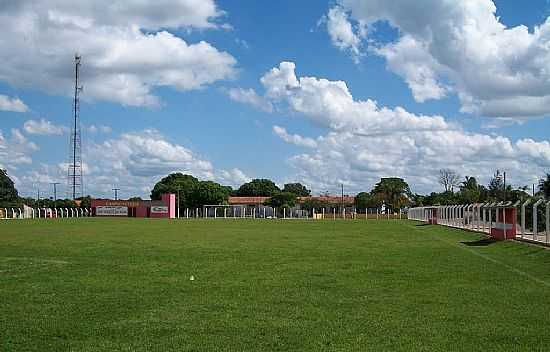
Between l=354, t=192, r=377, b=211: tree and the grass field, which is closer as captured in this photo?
the grass field

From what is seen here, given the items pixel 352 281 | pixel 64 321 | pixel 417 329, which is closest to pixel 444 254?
pixel 352 281

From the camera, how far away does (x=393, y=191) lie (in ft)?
498

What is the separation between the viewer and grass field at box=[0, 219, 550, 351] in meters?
8.90

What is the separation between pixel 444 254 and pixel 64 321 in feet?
56.0

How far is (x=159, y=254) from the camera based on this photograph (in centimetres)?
2372

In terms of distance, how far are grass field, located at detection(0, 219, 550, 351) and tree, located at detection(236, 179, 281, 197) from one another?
160 meters

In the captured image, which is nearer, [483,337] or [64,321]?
[483,337]

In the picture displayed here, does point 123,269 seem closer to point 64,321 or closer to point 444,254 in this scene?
point 64,321

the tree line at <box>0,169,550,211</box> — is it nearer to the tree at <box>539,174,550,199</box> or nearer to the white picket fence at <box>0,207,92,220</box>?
the white picket fence at <box>0,207,92,220</box>

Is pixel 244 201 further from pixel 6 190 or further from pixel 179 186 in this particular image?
pixel 6 190

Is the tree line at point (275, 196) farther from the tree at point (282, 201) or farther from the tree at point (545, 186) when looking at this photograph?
the tree at point (545, 186)

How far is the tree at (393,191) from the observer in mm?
147000

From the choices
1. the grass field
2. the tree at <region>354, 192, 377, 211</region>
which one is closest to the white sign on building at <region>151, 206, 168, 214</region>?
the tree at <region>354, 192, 377, 211</region>

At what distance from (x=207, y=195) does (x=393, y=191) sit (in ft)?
137
